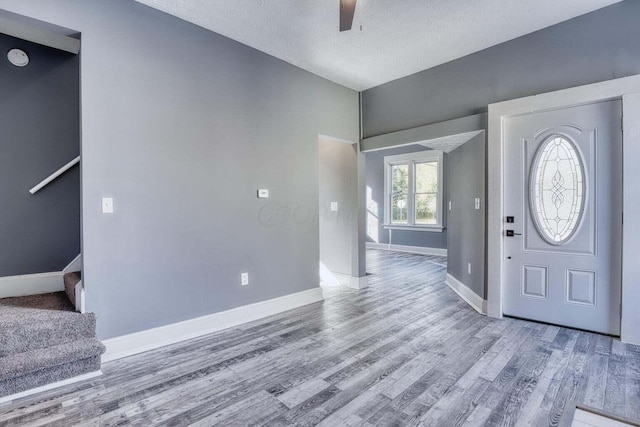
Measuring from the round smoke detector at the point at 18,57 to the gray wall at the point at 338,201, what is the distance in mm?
3514

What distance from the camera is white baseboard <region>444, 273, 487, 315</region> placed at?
12.0 feet

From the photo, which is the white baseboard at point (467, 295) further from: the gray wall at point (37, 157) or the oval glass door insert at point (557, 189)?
the gray wall at point (37, 157)

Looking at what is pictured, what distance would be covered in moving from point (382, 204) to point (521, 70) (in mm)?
5595

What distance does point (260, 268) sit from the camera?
362 cm

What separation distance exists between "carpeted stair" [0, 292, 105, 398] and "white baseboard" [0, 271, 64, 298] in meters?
0.54

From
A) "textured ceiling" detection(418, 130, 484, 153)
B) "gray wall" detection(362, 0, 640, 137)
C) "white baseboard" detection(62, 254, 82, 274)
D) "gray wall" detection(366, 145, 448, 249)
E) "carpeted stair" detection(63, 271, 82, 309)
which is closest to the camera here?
"carpeted stair" detection(63, 271, 82, 309)

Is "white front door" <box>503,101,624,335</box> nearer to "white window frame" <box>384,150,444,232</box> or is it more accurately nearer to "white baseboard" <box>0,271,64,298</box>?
"white window frame" <box>384,150,444,232</box>

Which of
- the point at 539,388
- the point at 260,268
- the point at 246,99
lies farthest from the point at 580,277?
the point at 246,99

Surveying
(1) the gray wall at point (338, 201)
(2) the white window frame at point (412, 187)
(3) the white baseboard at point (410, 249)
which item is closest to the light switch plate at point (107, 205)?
(1) the gray wall at point (338, 201)

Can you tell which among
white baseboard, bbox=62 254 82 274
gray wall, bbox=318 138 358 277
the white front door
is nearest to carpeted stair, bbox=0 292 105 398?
white baseboard, bbox=62 254 82 274

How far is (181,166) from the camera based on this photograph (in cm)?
299

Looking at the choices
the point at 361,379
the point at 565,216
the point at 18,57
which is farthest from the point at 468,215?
the point at 18,57

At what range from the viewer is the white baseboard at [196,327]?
2631 millimetres

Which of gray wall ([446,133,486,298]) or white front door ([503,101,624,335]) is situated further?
gray wall ([446,133,486,298])
